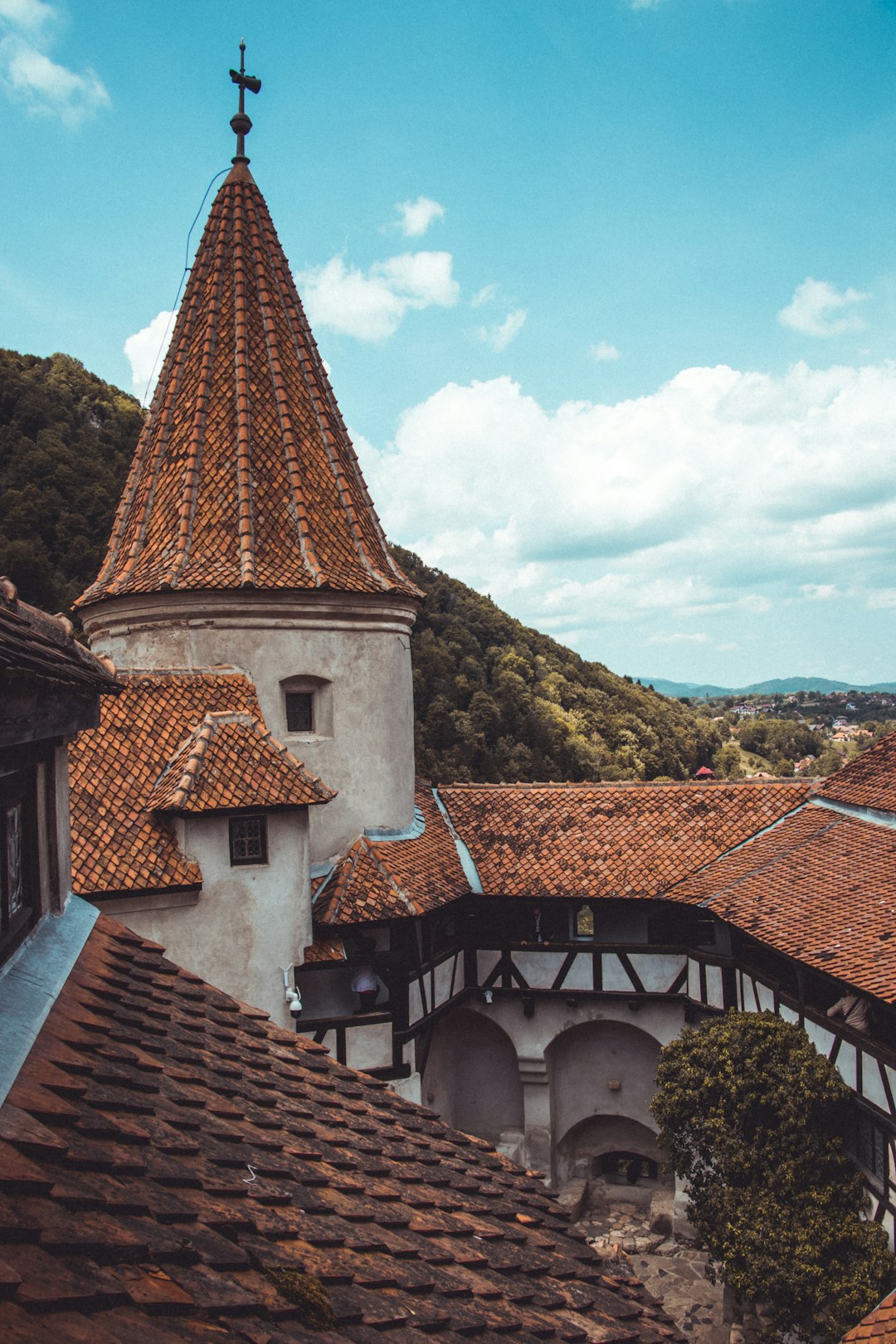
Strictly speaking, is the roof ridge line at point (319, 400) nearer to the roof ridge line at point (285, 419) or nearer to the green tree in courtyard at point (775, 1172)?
the roof ridge line at point (285, 419)

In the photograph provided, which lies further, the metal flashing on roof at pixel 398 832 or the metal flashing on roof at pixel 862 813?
the metal flashing on roof at pixel 398 832

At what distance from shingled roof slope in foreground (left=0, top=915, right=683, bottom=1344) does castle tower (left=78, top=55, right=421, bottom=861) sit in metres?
9.62

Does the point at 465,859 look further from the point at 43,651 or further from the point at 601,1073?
the point at 43,651

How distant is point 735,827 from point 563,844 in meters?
3.11

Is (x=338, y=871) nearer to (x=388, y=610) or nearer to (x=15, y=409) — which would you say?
(x=388, y=610)

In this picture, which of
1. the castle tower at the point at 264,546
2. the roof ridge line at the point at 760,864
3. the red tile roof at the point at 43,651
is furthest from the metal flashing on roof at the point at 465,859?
the red tile roof at the point at 43,651

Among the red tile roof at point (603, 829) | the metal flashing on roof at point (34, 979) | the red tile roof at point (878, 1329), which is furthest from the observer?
the red tile roof at point (603, 829)

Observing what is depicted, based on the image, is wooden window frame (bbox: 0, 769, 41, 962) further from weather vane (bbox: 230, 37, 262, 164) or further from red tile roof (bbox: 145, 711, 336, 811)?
weather vane (bbox: 230, 37, 262, 164)

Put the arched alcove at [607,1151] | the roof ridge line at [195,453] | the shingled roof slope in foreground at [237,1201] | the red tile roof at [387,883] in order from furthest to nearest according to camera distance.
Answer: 1. the arched alcove at [607,1151]
2. the roof ridge line at [195,453]
3. the red tile roof at [387,883]
4. the shingled roof slope in foreground at [237,1201]

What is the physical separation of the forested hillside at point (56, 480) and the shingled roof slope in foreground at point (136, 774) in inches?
883

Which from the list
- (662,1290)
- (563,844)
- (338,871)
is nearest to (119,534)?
(338,871)

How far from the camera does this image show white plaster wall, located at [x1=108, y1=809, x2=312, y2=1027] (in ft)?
42.5

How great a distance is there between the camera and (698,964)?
16984 mm

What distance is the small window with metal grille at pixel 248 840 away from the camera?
43.5ft
